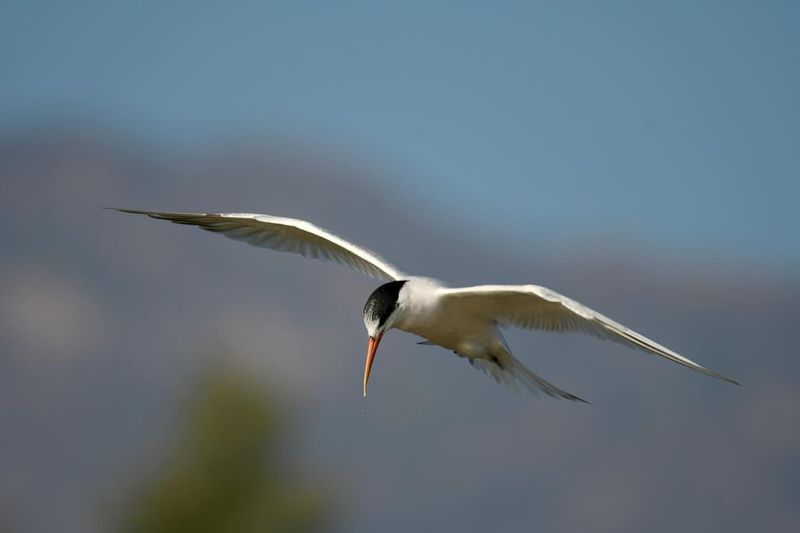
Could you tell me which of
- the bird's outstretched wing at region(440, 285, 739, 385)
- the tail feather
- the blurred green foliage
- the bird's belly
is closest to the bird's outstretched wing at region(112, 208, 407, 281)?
the bird's belly

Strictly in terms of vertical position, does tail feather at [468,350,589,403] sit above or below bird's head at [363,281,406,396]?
below

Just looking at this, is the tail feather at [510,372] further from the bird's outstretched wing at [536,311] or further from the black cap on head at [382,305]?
the black cap on head at [382,305]

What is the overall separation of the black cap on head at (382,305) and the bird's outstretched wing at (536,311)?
1.15 ft

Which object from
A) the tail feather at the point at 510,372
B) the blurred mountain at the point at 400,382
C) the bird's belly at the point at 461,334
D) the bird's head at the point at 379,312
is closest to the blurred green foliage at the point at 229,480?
the tail feather at the point at 510,372

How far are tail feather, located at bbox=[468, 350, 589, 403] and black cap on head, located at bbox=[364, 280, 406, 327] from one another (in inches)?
45.2

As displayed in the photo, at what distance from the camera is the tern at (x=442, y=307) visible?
25.1 ft

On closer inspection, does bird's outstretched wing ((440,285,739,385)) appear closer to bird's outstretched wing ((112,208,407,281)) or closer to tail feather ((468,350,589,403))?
tail feather ((468,350,589,403))

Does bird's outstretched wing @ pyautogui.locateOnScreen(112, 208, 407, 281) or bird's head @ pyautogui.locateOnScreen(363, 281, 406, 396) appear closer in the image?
bird's head @ pyautogui.locateOnScreen(363, 281, 406, 396)

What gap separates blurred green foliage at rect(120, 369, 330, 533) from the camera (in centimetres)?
2270

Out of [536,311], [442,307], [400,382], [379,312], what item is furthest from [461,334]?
[400,382]

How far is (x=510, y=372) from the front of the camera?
28.8ft

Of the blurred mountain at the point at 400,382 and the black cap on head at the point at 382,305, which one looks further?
the blurred mountain at the point at 400,382

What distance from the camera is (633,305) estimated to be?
142625 millimetres

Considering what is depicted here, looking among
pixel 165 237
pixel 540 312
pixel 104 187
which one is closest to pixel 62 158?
pixel 104 187
